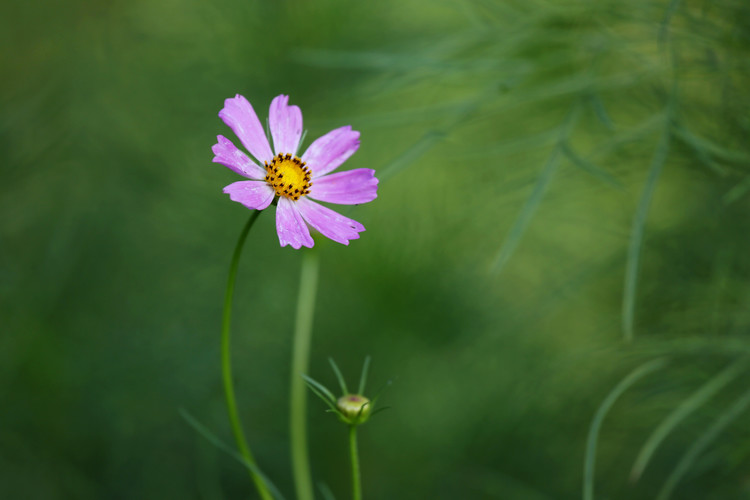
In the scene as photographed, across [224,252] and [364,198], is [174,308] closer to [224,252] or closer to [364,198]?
[224,252]

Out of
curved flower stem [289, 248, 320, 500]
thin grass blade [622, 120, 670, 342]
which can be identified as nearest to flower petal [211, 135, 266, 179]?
curved flower stem [289, 248, 320, 500]

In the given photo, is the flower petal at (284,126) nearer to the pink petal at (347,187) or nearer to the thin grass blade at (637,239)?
the pink petal at (347,187)

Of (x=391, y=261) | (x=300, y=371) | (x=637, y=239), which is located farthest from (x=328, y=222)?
(x=391, y=261)

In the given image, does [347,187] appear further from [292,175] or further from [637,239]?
[637,239]

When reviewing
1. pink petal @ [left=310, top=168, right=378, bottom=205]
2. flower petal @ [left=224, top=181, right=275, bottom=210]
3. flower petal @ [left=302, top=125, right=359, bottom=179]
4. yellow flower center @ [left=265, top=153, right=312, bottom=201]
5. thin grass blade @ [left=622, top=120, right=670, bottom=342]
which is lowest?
flower petal @ [left=224, top=181, right=275, bottom=210]

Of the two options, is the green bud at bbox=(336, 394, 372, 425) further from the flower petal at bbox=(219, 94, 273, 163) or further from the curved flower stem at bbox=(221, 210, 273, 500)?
the flower petal at bbox=(219, 94, 273, 163)

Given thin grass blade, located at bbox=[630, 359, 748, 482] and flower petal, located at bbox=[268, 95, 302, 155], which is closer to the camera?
flower petal, located at bbox=[268, 95, 302, 155]

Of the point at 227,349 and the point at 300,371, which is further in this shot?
the point at 300,371
